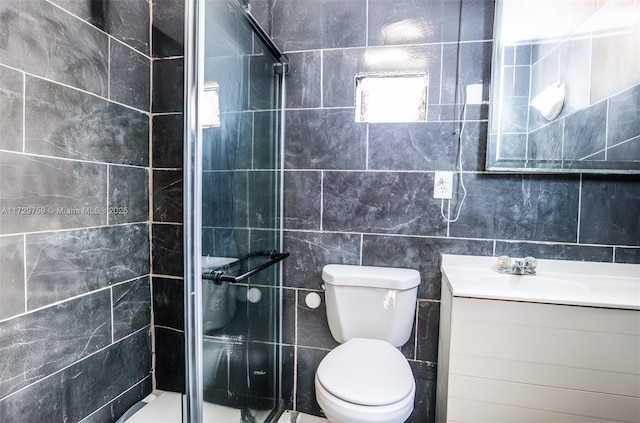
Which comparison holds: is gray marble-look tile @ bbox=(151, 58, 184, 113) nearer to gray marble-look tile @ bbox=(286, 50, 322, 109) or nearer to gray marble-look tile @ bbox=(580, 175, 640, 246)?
gray marble-look tile @ bbox=(286, 50, 322, 109)

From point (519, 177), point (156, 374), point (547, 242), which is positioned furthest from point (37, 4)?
point (547, 242)

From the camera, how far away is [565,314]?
971 mm

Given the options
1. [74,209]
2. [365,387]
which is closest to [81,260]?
[74,209]

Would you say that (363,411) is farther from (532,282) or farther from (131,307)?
(131,307)

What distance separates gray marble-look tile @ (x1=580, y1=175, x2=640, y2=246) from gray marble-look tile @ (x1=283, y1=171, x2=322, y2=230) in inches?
44.4

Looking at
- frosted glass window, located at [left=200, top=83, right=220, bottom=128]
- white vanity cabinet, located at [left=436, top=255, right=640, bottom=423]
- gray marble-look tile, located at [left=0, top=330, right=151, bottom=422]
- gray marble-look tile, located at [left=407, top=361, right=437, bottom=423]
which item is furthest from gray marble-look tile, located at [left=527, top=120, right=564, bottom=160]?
gray marble-look tile, located at [left=0, top=330, right=151, bottom=422]

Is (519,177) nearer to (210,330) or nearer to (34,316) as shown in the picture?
(210,330)

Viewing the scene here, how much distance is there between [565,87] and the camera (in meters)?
1.34

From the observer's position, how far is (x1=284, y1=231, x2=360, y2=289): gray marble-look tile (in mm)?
1538

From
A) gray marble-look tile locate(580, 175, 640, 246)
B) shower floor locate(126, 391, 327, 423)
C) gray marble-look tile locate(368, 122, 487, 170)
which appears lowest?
shower floor locate(126, 391, 327, 423)

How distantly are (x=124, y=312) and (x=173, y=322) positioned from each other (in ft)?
0.80

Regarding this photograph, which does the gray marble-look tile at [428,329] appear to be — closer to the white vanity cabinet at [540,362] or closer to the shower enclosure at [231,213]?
the white vanity cabinet at [540,362]

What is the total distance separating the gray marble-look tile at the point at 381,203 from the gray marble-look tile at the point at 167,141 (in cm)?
74

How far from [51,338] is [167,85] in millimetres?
1168
